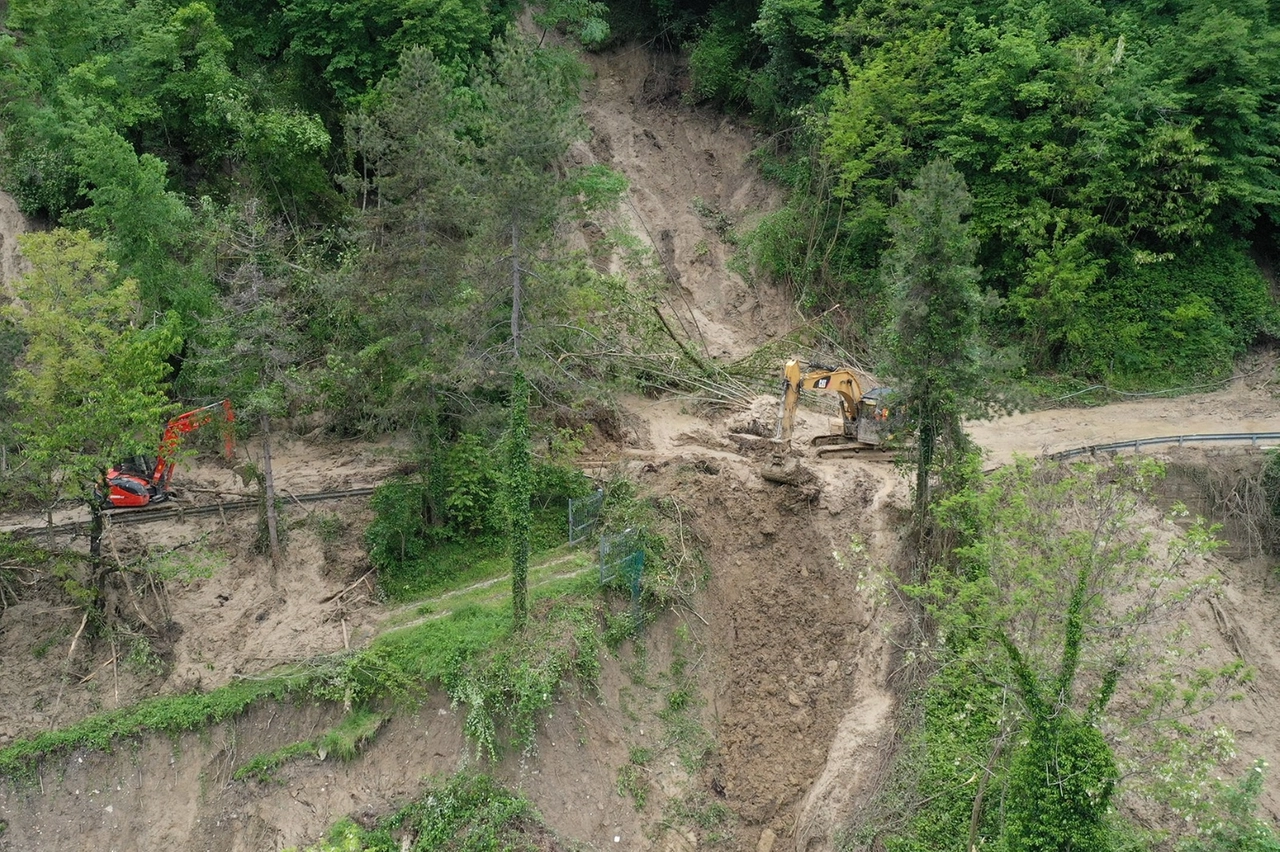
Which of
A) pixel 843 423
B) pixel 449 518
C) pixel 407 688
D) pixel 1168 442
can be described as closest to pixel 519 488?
pixel 407 688

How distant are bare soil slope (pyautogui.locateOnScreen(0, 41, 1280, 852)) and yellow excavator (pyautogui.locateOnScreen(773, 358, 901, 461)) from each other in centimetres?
74

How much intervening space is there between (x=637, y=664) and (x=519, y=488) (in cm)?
522

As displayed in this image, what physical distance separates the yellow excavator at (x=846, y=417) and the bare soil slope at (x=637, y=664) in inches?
29.0

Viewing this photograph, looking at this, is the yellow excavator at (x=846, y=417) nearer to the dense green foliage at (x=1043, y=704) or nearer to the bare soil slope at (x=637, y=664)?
the bare soil slope at (x=637, y=664)

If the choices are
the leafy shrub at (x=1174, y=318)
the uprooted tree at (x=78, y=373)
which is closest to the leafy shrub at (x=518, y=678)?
the uprooted tree at (x=78, y=373)

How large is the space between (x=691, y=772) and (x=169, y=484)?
15.0 m

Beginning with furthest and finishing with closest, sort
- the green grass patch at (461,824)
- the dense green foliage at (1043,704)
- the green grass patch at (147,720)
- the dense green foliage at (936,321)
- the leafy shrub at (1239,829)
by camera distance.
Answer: the dense green foliage at (936,321)
the green grass patch at (147,720)
the green grass patch at (461,824)
the leafy shrub at (1239,829)
the dense green foliage at (1043,704)

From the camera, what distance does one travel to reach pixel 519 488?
19.7 m

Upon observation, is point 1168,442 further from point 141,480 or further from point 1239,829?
point 141,480

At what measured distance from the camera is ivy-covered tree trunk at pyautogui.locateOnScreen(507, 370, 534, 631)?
19.4 metres

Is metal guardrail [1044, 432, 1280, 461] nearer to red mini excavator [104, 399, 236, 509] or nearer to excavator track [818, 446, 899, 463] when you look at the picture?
excavator track [818, 446, 899, 463]

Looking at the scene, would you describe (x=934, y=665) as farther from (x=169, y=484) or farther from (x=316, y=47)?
(x=316, y=47)

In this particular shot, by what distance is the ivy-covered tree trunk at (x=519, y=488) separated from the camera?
19.4 meters

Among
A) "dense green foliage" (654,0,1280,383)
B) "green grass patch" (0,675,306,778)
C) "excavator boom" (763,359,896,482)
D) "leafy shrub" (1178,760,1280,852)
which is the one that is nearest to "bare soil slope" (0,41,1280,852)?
"green grass patch" (0,675,306,778)
